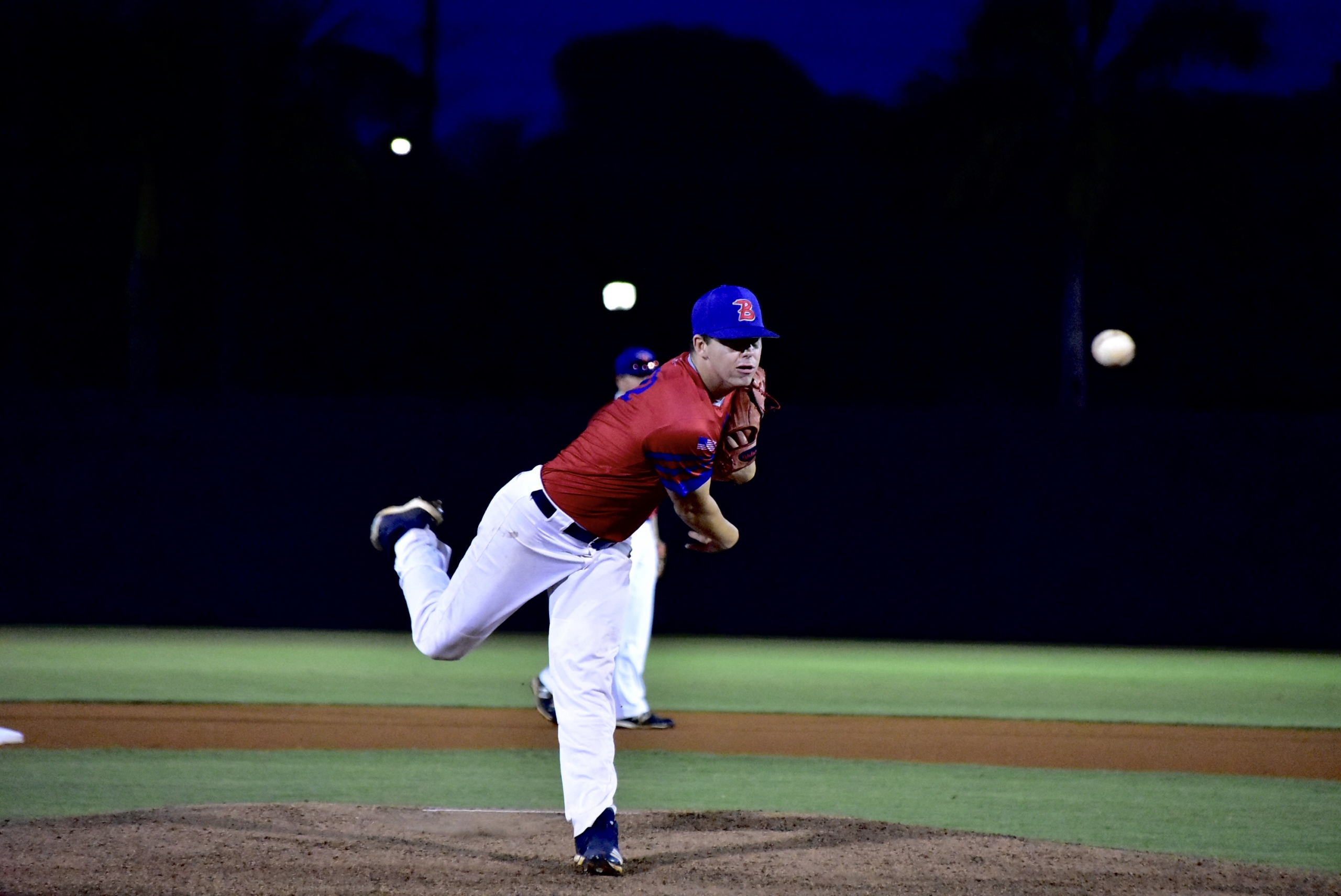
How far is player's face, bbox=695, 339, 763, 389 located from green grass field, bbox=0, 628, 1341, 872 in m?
2.32

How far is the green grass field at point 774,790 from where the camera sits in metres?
5.89

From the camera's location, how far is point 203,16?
20.1 metres

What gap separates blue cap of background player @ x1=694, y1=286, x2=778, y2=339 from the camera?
4453 millimetres

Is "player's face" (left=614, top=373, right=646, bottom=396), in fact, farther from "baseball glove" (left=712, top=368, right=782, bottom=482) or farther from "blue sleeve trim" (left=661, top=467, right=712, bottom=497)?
"blue sleeve trim" (left=661, top=467, right=712, bottom=497)

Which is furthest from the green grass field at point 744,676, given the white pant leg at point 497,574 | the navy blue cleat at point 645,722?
the white pant leg at point 497,574

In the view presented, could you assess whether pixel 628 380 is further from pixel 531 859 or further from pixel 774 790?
pixel 531 859

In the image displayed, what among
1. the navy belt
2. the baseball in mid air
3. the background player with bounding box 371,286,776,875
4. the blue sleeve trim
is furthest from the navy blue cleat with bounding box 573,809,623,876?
the baseball in mid air

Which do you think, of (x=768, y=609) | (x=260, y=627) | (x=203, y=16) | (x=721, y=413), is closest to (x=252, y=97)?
(x=203, y=16)

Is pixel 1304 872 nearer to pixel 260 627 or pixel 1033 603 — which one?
pixel 1033 603

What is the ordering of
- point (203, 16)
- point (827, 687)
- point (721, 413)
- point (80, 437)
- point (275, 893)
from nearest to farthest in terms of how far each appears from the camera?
point (275, 893), point (721, 413), point (827, 687), point (80, 437), point (203, 16)

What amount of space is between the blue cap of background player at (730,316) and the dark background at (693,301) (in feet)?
33.5

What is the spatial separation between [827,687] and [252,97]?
13.5 metres

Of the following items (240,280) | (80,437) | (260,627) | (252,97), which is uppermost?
(252,97)

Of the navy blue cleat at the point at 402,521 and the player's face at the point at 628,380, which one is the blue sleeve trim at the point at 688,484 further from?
the player's face at the point at 628,380
